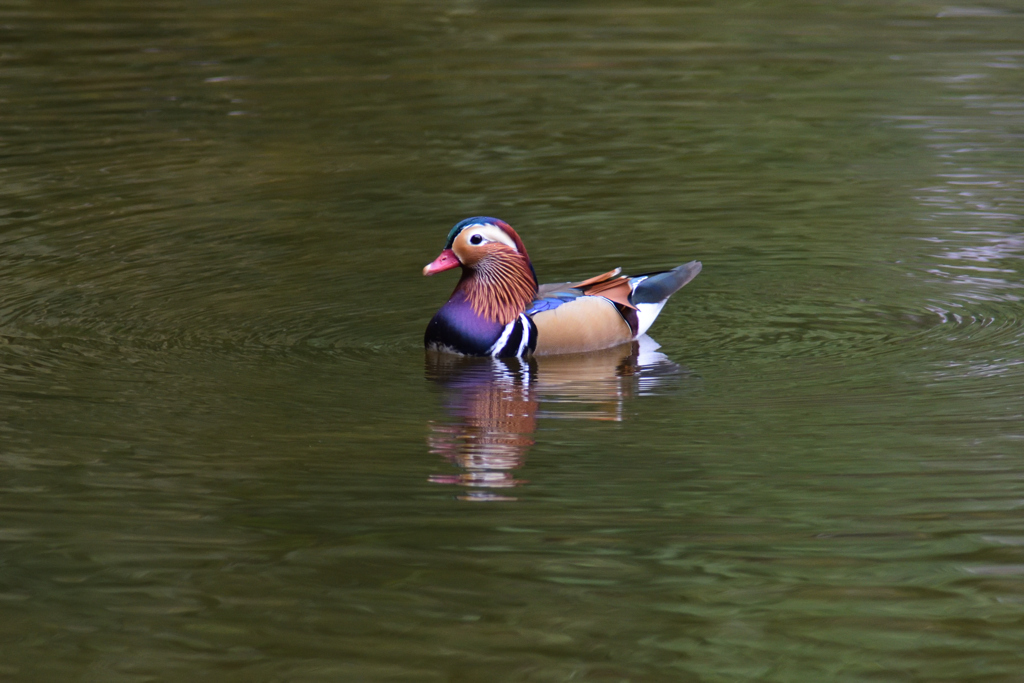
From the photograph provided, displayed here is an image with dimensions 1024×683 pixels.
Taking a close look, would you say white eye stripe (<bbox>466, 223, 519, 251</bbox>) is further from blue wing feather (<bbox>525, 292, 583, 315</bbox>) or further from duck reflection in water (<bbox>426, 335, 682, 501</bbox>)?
duck reflection in water (<bbox>426, 335, 682, 501</bbox>)

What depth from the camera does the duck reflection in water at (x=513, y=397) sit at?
6.52 m

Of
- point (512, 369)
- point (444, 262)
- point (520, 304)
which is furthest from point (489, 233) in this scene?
point (512, 369)

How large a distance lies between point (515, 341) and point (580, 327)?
39 cm

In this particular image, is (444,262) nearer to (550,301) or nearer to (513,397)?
(550,301)

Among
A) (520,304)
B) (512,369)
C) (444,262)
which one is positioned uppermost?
(444,262)

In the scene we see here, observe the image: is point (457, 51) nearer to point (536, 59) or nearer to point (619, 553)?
point (536, 59)

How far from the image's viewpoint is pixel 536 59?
51.0ft

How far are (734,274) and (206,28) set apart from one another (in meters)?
9.16

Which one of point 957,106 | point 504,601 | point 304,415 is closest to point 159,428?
point 304,415

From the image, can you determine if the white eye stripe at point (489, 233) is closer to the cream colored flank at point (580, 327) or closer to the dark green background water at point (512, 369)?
the cream colored flank at point (580, 327)

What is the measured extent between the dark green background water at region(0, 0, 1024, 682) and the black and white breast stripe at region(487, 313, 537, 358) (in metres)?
0.29

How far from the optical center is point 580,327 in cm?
870

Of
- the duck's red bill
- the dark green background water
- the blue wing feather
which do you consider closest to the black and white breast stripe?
the blue wing feather

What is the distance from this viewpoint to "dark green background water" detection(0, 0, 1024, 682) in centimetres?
491
